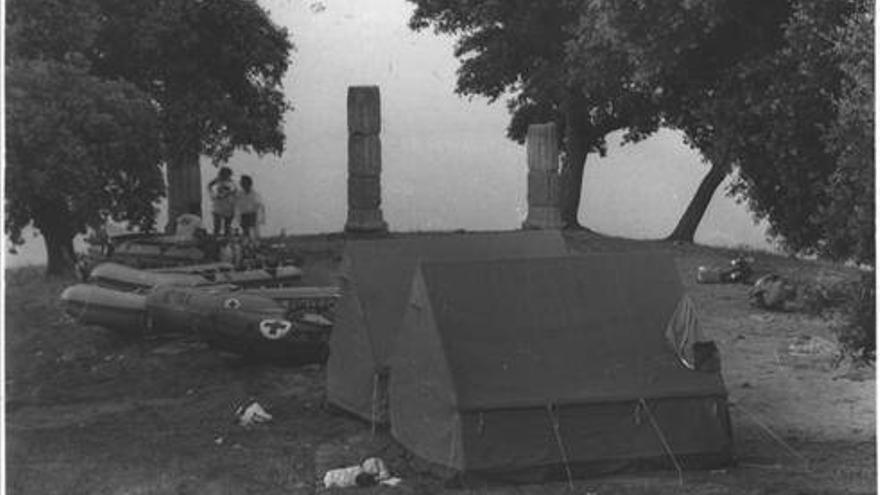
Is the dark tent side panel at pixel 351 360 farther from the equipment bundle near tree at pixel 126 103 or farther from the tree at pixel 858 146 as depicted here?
the tree at pixel 858 146

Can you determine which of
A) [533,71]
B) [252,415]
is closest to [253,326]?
→ [252,415]

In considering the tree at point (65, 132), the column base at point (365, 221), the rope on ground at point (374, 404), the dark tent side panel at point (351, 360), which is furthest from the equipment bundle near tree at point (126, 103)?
the rope on ground at point (374, 404)

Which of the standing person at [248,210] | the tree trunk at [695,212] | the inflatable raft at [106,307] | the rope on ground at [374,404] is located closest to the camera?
the rope on ground at [374,404]

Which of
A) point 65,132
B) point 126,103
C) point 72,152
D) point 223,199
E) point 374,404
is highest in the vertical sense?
point 126,103

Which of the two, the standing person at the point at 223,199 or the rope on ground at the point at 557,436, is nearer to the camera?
the rope on ground at the point at 557,436

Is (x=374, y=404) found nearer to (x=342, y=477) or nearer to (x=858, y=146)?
(x=342, y=477)

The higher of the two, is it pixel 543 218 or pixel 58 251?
pixel 543 218

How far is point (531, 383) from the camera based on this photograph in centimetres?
1065

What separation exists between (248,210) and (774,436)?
13865 millimetres

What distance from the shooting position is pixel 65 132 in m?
14.1

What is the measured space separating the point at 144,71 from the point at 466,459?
17251 millimetres

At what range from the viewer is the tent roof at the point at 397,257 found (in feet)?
42.7

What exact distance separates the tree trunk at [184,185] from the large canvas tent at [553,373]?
16397 millimetres

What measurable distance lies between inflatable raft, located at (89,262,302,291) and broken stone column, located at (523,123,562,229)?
982cm
